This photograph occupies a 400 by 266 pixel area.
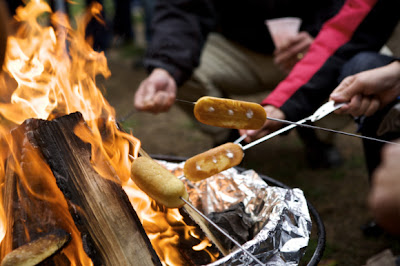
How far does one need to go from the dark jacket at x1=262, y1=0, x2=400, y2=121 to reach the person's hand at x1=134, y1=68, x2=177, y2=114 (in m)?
0.50

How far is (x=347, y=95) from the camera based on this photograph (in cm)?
145

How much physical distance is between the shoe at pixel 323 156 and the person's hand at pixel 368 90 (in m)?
1.27

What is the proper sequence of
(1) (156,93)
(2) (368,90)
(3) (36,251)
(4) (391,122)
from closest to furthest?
(3) (36,251) < (2) (368,90) < (4) (391,122) < (1) (156,93)

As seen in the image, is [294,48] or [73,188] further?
[294,48]

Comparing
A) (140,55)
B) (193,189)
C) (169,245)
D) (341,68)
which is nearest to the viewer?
(169,245)

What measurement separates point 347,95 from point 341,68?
0.40 m

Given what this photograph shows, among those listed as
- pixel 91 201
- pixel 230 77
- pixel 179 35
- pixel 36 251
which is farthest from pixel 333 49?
pixel 36 251

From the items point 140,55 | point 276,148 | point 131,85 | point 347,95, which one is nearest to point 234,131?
point 276,148

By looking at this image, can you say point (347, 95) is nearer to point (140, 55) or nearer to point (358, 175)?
point (358, 175)

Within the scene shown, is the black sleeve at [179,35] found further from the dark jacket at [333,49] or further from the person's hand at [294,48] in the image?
the dark jacket at [333,49]

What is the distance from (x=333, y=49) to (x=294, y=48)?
0.41 metres

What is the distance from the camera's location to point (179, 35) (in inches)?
87.2

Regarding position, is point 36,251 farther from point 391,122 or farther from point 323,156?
point 323,156

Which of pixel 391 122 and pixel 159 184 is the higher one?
pixel 159 184
